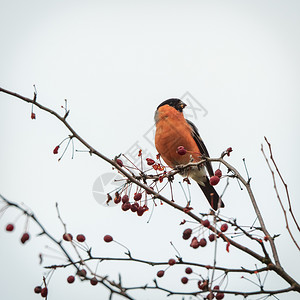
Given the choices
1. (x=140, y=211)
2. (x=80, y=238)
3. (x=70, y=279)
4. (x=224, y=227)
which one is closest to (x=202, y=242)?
(x=224, y=227)

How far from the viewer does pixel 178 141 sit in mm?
5504

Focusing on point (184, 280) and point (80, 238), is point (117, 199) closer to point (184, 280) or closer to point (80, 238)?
point (80, 238)

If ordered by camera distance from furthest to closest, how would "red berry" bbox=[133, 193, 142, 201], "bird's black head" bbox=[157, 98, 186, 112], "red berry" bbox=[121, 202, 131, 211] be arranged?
"bird's black head" bbox=[157, 98, 186, 112] < "red berry" bbox=[133, 193, 142, 201] < "red berry" bbox=[121, 202, 131, 211]

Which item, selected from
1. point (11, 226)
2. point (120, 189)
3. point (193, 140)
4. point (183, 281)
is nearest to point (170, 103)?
point (193, 140)

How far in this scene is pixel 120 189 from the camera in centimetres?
319

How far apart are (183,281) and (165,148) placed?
2848 millimetres

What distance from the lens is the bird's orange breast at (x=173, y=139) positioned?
18.0ft

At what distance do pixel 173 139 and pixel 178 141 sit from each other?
8 cm

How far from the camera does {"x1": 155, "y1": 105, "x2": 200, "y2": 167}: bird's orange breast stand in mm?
5488

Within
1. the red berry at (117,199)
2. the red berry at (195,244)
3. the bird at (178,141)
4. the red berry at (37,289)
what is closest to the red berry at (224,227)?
the red berry at (195,244)

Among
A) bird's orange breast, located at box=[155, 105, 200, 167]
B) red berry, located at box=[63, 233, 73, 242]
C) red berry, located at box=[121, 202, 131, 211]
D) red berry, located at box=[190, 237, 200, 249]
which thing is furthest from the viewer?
bird's orange breast, located at box=[155, 105, 200, 167]

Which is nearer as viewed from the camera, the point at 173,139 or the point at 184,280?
the point at 184,280

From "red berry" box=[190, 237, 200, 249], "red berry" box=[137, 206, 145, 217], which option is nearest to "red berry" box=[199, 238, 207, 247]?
"red berry" box=[190, 237, 200, 249]

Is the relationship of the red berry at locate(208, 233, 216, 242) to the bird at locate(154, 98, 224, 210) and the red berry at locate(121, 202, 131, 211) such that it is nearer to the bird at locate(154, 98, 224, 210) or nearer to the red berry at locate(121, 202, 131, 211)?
the red berry at locate(121, 202, 131, 211)
